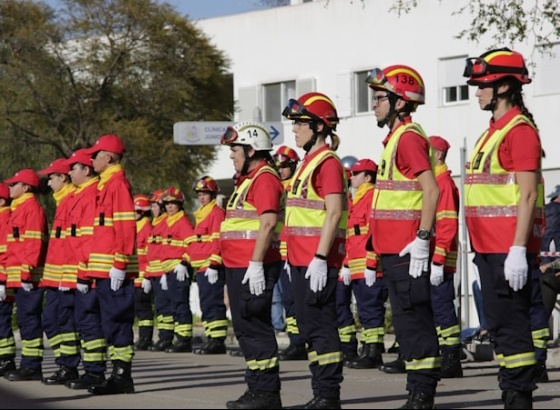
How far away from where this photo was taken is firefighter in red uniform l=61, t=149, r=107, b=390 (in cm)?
1195

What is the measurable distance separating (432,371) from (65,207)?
4746 mm

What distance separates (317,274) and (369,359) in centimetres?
530

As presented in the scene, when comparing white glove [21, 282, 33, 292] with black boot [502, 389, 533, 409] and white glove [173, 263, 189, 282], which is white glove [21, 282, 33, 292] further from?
black boot [502, 389, 533, 409]

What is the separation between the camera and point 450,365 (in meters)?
13.1

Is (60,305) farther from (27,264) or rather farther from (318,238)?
(318,238)

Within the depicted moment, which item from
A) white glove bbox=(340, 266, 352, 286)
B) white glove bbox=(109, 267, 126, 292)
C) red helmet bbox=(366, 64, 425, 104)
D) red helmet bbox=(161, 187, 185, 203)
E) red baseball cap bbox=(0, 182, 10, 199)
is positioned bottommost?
white glove bbox=(340, 266, 352, 286)

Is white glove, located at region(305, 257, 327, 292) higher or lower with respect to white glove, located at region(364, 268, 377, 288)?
higher

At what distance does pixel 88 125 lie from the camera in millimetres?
30906

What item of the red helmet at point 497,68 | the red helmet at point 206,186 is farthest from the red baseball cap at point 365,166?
the red helmet at point 497,68

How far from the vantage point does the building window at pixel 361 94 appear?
1337 inches

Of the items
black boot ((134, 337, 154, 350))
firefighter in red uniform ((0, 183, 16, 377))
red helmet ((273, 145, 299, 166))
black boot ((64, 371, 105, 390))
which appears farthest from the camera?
black boot ((134, 337, 154, 350))

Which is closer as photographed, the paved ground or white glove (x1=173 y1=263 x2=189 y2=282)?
the paved ground

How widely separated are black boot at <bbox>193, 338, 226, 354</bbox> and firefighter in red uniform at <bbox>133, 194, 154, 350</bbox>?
192 centimetres

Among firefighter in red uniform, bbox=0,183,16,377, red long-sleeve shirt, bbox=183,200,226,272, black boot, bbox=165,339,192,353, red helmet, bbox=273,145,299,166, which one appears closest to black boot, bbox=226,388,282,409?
firefighter in red uniform, bbox=0,183,16,377
